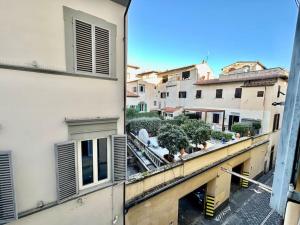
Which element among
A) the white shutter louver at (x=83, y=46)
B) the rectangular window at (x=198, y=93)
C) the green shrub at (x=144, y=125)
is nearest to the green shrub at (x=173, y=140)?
the white shutter louver at (x=83, y=46)

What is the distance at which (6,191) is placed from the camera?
3.81m

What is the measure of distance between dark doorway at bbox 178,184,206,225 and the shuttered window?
1073 cm

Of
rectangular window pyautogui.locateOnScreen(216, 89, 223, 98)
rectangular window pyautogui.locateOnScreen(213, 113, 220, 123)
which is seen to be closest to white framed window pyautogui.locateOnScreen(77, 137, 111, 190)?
rectangular window pyautogui.locateOnScreen(213, 113, 220, 123)

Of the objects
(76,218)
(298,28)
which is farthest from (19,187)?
(298,28)

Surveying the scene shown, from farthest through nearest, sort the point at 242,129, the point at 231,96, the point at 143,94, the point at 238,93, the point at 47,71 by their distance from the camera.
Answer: the point at 143,94, the point at 231,96, the point at 238,93, the point at 242,129, the point at 47,71

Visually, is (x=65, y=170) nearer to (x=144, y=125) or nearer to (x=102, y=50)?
(x=102, y=50)

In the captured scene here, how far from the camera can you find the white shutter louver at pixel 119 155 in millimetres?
5495

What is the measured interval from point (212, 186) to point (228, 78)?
16888 mm

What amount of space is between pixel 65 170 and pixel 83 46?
3427 mm

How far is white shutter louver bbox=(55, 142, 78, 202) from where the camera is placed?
14.6ft

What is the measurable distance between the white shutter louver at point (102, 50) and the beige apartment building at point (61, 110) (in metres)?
0.03

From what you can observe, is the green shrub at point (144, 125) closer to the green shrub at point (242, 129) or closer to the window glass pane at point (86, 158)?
the green shrub at point (242, 129)

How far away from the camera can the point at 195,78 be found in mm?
28312

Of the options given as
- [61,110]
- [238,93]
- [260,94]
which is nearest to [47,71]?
[61,110]
